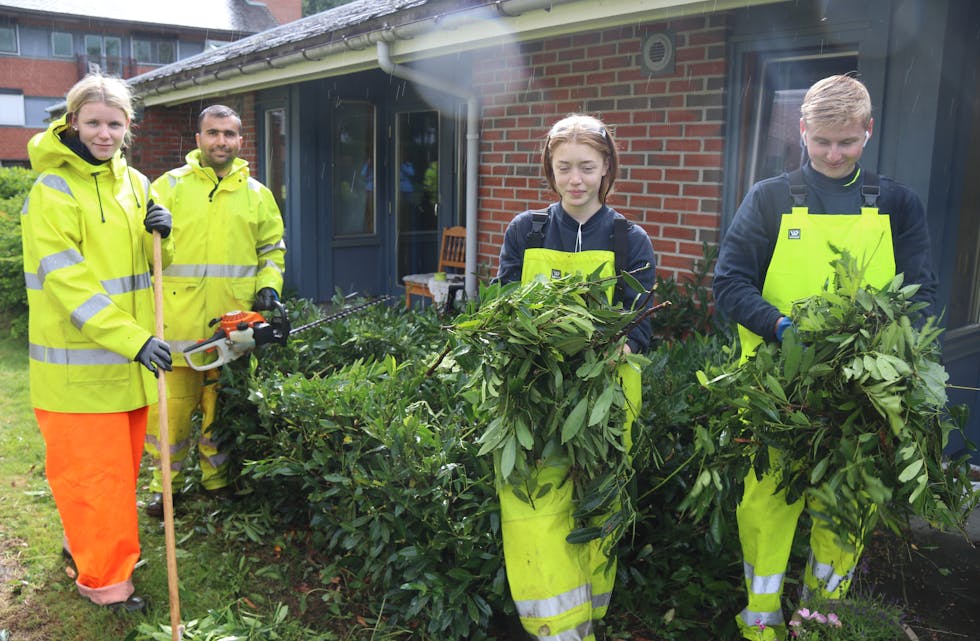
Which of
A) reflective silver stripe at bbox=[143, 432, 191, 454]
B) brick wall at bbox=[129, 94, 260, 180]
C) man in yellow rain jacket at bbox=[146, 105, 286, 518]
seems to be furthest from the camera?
brick wall at bbox=[129, 94, 260, 180]

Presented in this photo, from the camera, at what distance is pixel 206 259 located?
165 inches

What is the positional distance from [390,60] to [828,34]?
320 centimetres

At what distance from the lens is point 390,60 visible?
6.07 m

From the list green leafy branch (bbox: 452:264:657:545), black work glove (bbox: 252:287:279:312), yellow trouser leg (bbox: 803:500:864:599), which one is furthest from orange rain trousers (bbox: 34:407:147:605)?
yellow trouser leg (bbox: 803:500:864:599)

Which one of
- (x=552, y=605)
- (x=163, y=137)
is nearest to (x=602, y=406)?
(x=552, y=605)

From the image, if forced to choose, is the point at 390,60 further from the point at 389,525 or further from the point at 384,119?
the point at 389,525

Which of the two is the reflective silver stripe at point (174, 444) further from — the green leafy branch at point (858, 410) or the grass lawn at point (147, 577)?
the green leafy branch at point (858, 410)

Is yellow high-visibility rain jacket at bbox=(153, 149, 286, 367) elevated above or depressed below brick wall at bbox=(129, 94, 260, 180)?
below

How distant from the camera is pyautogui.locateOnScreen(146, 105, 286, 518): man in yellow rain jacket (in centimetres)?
413

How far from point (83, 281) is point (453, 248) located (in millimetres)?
5043

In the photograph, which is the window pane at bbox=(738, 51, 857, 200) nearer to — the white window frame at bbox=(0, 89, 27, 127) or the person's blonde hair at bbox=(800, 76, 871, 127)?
the person's blonde hair at bbox=(800, 76, 871, 127)

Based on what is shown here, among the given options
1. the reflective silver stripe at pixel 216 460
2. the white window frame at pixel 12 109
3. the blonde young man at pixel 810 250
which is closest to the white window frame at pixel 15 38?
the white window frame at pixel 12 109

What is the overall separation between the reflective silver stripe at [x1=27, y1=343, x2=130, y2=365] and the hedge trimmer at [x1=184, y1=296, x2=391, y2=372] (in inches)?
28.3

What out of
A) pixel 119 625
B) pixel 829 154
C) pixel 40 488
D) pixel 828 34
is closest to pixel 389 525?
pixel 119 625
